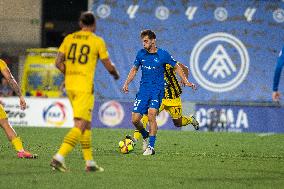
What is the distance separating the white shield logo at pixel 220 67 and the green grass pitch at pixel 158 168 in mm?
11058

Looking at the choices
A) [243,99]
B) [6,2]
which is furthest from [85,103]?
[6,2]

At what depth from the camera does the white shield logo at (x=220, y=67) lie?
31016 mm

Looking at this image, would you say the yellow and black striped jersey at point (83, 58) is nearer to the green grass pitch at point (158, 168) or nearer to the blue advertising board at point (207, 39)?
the green grass pitch at point (158, 168)

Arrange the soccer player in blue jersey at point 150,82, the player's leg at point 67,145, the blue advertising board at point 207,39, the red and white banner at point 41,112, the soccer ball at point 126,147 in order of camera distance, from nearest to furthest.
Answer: the player's leg at point 67,145, the soccer ball at point 126,147, the soccer player in blue jersey at point 150,82, the red and white banner at point 41,112, the blue advertising board at point 207,39

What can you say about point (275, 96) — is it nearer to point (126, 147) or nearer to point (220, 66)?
point (126, 147)

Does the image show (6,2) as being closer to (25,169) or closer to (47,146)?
(47,146)

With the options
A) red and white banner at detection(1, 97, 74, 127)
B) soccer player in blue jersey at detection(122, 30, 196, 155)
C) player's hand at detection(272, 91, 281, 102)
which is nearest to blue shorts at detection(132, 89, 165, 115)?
soccer player in blue jersey at detection(122, 30, 196, 155)

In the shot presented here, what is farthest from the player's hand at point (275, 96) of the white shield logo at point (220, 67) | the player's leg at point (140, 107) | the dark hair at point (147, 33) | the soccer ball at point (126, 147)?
the white shield logo at point (220, 67)

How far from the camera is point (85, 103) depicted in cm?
1164

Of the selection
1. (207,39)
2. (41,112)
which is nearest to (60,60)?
(41,112)

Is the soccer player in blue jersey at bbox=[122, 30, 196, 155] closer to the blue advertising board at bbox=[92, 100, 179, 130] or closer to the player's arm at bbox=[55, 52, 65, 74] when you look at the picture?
the player's arm at bbox=[55, 52, 65, 74]

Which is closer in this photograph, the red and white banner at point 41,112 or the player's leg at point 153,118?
the player's leg at point 153,118

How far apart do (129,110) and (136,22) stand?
12.8ft

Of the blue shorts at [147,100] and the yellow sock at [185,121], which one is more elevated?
the blue shorts at [147,100]
